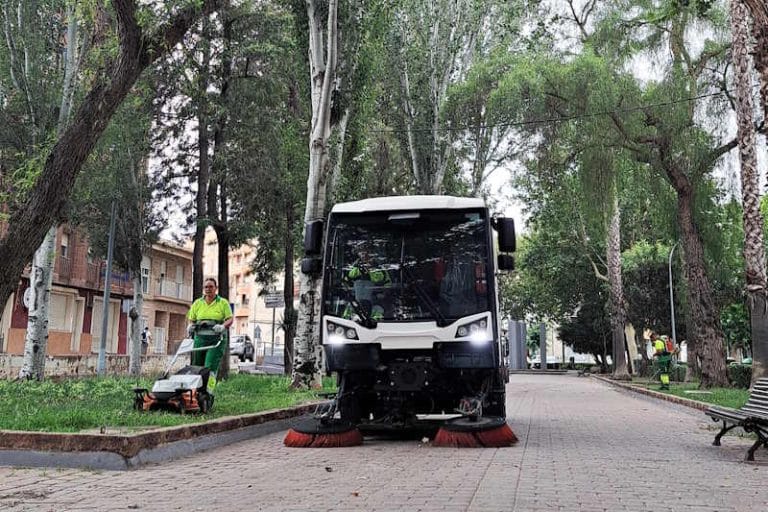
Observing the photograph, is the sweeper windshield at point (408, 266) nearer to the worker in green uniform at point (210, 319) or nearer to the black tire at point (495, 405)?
the black tire at point (495, 405)

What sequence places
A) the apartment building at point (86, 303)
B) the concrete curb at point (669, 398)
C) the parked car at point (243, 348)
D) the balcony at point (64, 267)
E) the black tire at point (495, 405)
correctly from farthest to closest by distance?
1. the parked car at point (243, 348)
2. the balcony at point (64, 267)
3. the apartment building at point (86, 303)
4. the concrete curb at point (669, 398)
5. the black tire at point (495, 405)

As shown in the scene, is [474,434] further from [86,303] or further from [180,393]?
[86,303]

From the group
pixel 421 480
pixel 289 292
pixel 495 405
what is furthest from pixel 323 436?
pixel 289 292

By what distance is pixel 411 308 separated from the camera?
8594mm

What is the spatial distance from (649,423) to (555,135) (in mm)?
13134

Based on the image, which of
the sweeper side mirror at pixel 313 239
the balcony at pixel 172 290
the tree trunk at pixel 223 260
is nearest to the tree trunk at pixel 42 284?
the tree trunk at pixel 223 260

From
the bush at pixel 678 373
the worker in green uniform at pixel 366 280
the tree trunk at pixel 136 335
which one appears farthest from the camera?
the bush at pixel 678 373

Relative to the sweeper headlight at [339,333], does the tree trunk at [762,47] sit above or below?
above

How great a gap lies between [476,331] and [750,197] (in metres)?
11.5

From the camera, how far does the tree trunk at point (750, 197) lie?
15414mm

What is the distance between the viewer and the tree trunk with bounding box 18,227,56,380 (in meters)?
16.1

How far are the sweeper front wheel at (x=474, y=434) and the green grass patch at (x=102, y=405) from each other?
3.06 meters

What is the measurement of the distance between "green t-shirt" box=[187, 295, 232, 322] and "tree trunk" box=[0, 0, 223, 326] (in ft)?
7.60

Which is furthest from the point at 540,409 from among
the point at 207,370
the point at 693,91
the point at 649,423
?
the point at 693,91
